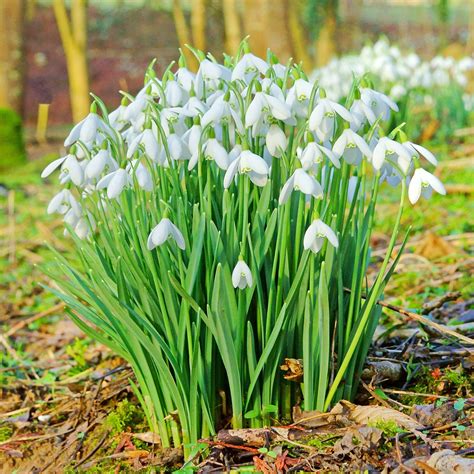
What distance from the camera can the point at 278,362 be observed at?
1.74 meters

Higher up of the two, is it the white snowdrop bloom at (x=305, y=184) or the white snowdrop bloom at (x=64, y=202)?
the white snowdrop bloom at (x=305, y=184)

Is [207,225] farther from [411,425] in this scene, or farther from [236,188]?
[411,425]

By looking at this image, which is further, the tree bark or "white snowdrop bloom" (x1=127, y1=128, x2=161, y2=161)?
the tree bark

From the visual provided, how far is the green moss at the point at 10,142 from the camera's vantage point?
893 centimetres

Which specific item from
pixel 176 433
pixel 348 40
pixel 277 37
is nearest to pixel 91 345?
pixel 176 433

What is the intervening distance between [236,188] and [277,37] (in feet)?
21.6

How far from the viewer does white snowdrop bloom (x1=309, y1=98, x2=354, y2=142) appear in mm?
1526

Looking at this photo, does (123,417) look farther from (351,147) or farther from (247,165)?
(351,147)

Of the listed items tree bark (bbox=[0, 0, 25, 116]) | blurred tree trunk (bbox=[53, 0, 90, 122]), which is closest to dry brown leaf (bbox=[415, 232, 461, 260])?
blurred tree trunk (bbox=[53, 0, 90, 122])

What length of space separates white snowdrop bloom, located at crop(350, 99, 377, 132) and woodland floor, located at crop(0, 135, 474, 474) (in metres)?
0.59

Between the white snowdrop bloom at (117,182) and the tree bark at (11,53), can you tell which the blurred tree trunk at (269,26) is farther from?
the white snowdrop bloom at (117,182)

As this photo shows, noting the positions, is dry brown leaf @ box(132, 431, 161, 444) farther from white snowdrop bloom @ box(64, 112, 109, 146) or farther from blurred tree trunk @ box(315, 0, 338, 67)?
blurred tree trunk @ box(315, 0, 338, 67)

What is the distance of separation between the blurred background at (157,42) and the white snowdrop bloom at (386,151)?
133 cm

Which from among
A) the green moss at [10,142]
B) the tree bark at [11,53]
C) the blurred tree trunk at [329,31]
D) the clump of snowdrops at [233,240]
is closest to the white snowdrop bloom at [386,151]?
the clump of snowdrops at [233,240]
